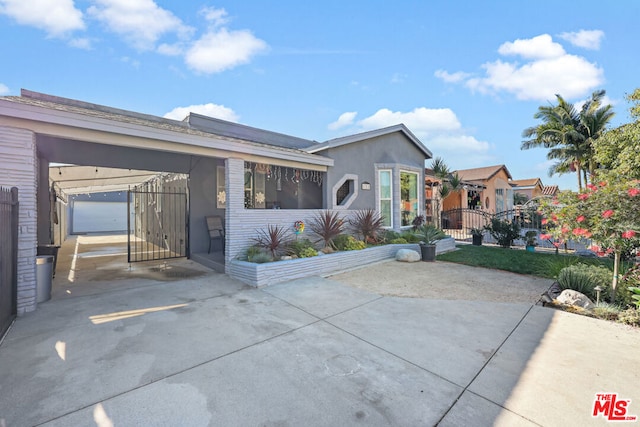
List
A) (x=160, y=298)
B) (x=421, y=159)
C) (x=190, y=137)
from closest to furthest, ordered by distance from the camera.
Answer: (x=160, y=298), (x=190, y=137), (x=421, y=159)

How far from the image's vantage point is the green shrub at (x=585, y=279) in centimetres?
499

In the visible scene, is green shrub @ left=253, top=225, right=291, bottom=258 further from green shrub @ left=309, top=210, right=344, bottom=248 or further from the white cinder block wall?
the white cinder block wall

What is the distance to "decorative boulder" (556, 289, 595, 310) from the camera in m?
4.57

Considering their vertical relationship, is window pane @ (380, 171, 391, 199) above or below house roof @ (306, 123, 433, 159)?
below

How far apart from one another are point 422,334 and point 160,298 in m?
4.46

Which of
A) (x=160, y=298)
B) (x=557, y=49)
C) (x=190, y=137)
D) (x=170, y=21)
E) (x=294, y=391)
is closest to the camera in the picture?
(x=294, y=391)

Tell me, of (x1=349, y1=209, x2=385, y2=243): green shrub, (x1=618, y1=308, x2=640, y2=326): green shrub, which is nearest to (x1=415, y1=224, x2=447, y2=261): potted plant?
(x1=349, y1=209, x2=385, y2=243): green shrub

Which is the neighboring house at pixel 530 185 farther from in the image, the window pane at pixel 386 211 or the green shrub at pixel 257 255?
the green shrub at pixel 257 255

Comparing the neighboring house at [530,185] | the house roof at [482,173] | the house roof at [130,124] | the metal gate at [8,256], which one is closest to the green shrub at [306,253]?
the house roof at [130,124]

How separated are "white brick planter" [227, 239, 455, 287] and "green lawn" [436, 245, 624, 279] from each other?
2.70 m

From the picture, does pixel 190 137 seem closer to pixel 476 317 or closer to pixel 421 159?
pixel 476 317

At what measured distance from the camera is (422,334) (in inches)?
143

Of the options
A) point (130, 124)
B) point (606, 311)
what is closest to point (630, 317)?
point (606, 311)

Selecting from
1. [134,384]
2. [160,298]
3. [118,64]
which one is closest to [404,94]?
[118,64]
